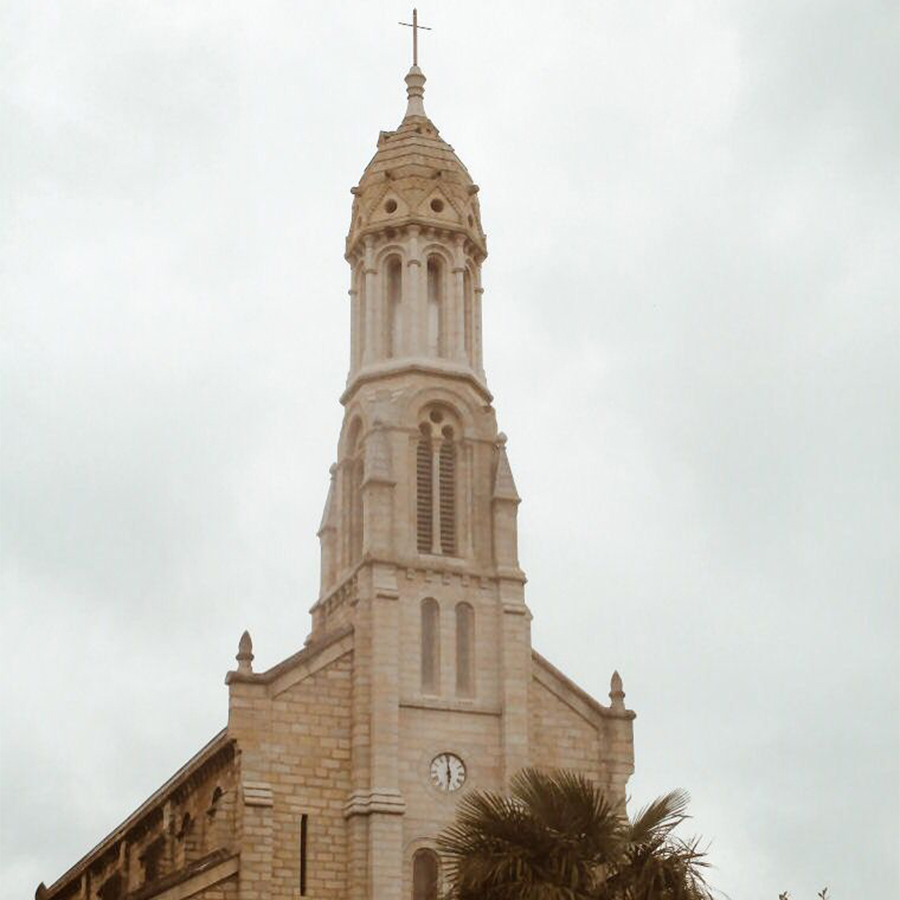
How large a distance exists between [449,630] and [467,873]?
16045 millimetres

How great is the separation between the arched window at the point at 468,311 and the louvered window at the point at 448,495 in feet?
9.20

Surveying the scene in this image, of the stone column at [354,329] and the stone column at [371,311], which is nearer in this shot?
the stone column at [371,311]

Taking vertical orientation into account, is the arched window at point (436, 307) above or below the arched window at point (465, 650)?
above

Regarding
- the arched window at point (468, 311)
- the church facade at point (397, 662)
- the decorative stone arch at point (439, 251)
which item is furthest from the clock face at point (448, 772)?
the decorative stone arch at point (439, 251)

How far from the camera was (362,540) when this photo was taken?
4847 centimetres

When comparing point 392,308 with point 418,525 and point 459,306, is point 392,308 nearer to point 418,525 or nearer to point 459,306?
point 459,306

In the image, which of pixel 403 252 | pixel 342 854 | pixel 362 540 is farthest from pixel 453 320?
pixel 342 854

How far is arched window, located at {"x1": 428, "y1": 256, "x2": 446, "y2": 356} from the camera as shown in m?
50.1

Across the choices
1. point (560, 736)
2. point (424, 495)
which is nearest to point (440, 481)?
point (424, 495)

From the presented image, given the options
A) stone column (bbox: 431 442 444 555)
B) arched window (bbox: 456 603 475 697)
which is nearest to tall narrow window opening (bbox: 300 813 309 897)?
arched window (bbox: 456 603 475 697)

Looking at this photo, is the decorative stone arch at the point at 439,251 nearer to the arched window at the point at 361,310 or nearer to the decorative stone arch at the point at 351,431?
the arched window at the point at 361,310

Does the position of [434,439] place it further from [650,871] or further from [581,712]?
[650,871]

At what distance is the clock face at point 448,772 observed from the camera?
45.0m

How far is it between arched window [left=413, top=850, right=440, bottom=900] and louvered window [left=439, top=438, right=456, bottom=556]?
7878 millimetres
